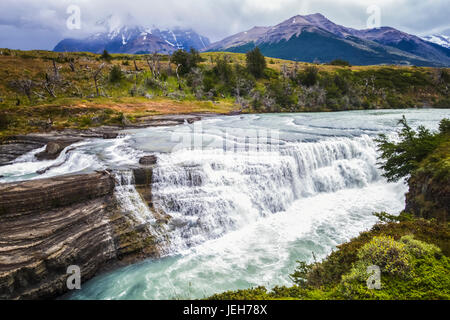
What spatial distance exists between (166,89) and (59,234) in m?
A: 55.7

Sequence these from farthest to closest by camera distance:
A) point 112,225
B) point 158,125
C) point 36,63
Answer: point 36,63, point 158,125, point 112,225

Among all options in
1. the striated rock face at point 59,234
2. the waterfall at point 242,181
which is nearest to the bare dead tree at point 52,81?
the waterfall at point 242,181

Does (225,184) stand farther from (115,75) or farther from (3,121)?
(115,75)

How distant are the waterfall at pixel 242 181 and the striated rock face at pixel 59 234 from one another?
2.61 meters

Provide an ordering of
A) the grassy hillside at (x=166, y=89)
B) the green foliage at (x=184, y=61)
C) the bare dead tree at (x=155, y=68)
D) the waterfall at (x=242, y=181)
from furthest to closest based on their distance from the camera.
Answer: the green foliage at (x=184, y=61), the bare dead tree at (x=155, y=68), the grassy hillside at (x=166, y=89), the waterfall at (x=242, y=181)

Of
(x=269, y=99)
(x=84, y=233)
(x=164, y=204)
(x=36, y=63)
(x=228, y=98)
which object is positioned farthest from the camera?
(x=228, y=98)

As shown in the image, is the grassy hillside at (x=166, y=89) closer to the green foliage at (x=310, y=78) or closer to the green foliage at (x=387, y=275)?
the green foliage at (x=310, y=78)

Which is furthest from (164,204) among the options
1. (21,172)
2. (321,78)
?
(321,78)

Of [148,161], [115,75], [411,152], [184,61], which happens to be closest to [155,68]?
[184,61]

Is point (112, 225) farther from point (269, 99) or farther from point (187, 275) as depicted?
point (269, 99)

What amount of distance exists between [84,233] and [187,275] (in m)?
5.23

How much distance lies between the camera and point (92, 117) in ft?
115

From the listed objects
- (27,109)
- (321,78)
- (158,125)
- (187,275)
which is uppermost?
(321,78)

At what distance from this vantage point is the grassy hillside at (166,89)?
36219 millimetres
